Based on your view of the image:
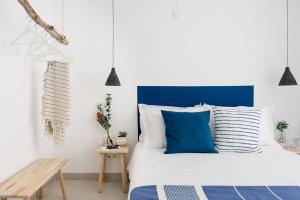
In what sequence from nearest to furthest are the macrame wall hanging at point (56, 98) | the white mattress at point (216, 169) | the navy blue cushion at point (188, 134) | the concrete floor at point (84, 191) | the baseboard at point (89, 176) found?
the white mattress at point (216, 169), the navy blue cushion at point (188, 134), the macrame wall hanging at point (56, 98), the concrete floor at point (84, 191), the baseboard at point (89, 176)

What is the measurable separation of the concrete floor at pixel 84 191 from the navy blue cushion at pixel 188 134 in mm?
856

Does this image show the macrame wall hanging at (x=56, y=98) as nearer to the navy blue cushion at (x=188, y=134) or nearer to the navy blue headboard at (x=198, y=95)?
the navy blue headboard at (x=198, y=95)

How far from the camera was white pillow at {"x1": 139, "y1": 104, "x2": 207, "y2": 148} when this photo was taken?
278 cm

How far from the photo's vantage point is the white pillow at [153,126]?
9.11 feet

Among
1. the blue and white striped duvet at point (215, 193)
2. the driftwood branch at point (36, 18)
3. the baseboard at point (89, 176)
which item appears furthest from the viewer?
the baseboard at point (89, 176)

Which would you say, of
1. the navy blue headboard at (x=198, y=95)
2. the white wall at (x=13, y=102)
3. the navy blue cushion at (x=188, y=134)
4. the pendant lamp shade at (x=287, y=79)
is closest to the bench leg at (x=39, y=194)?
the white wall at (x=13, y=102)

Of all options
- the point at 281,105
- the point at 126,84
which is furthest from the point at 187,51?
the point at 281,105

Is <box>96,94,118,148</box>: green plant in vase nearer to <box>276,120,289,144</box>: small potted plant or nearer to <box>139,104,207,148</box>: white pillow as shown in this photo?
<box>139,104,207,148</box>: white pillow

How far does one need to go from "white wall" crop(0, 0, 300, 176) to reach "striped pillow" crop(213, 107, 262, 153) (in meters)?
0.65

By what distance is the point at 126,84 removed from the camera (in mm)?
3283

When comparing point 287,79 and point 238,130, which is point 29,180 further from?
point 287,79

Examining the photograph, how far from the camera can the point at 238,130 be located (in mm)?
2600

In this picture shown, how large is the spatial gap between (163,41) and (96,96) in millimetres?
1064

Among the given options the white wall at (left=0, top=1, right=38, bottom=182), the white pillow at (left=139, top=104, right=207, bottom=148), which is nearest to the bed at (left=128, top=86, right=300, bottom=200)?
the white pillow at (left=139, top=104, right=207, bottom=148)
